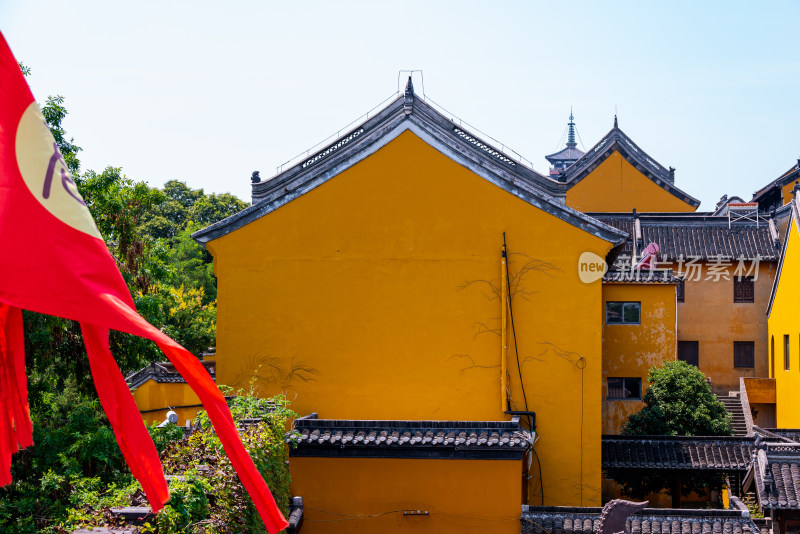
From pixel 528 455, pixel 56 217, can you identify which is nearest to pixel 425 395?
pixel 528 455

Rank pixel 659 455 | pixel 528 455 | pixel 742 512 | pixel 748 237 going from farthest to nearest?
1. pixel 748 237
2. pixel 659 455
3. pixel 528 455
4. pixel 742 512

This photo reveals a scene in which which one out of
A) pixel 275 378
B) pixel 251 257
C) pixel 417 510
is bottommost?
pixel 417 510

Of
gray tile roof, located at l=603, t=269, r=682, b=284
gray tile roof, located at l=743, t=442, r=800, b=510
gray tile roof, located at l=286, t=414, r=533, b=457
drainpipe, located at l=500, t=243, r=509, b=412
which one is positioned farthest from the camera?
gray tile roof, located at l=603, t=269, r=682, b=284

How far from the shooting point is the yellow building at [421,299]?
607 inches

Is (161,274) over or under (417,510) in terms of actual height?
over

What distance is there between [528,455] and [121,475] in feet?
21.1

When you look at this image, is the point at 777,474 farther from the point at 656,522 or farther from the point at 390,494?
the point at 390,494

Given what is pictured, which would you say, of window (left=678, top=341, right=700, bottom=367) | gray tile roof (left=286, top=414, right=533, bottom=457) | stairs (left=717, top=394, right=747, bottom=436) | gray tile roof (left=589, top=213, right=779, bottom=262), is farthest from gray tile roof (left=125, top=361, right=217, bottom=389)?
window (left=678, top=341, right=700, bottom=367)

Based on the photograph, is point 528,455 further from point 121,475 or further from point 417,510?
point 121,475

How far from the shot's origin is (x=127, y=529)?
22.6 ft

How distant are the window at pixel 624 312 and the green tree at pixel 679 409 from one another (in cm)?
237

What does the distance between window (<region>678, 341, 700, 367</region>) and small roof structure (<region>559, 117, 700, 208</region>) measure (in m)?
8.72

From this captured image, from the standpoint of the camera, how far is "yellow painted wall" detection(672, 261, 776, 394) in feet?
96.2

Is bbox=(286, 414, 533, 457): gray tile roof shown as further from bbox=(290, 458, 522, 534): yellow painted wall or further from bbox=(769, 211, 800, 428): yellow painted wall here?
bbox=(769, 211, 800, 428): yellow painted wall
